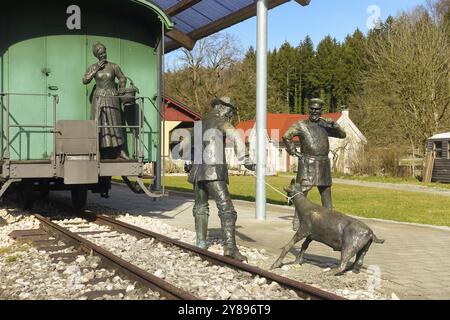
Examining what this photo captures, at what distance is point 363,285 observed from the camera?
593cm

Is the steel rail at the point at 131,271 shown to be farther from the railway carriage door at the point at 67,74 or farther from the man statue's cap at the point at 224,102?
the railway carriage door at the point at 67,74

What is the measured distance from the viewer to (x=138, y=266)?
6.82 m

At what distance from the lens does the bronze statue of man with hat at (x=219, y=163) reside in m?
7.20

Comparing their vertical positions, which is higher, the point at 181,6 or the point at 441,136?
the point at 181,6

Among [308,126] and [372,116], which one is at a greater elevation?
[372,116]

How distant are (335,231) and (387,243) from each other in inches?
122

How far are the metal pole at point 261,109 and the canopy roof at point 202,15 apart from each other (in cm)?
43

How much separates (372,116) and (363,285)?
1760 inches

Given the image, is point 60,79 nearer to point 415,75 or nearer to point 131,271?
point 131,271

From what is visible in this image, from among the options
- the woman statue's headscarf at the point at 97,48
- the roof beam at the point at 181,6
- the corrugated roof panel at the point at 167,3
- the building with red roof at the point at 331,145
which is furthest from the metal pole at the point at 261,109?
the building with red roof at the point at 331,145

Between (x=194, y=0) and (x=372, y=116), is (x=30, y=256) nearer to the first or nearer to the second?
(x=194, y=0)

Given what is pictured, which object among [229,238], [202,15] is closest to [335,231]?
[229,238]
